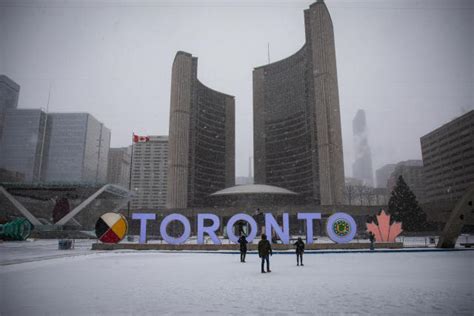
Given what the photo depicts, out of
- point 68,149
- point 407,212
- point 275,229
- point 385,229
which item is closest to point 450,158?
point 407,212

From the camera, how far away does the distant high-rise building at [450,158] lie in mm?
91006

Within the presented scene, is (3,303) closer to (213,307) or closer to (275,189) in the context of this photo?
(213,307)

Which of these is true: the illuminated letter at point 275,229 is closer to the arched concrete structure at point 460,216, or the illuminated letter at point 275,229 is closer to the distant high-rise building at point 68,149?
the arched concrete structure at point 460,216

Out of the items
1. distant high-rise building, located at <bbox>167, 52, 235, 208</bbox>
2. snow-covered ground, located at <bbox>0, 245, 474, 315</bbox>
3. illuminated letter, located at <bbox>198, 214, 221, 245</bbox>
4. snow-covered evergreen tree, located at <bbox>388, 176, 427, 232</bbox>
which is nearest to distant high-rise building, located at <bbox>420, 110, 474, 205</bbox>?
snow-covered evergreen tree, located at <bbox>388, 176, 427, 232</bbox>

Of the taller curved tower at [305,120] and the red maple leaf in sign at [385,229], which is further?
the taller curved tower at [305,120]

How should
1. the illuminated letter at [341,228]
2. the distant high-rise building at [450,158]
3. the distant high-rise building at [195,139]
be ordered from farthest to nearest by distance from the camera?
the distant high-rise building at [195,139] → the distant high-rise building at [450,158] → the illuminated letter at [341,228]

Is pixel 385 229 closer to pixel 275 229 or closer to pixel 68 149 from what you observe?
pixel 275 229

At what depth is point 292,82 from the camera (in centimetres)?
12338

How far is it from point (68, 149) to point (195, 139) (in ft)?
357

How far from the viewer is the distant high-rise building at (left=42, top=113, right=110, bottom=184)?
183500 mm

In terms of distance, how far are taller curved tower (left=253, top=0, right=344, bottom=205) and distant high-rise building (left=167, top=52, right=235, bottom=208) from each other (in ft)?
53.7

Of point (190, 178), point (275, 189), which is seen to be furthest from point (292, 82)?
point (190, 178)

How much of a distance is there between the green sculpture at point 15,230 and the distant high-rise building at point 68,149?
15159cm

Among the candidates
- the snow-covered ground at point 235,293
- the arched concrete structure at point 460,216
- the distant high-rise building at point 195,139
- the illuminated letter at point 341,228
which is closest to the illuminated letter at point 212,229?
the illuminated letter at point 341,228
